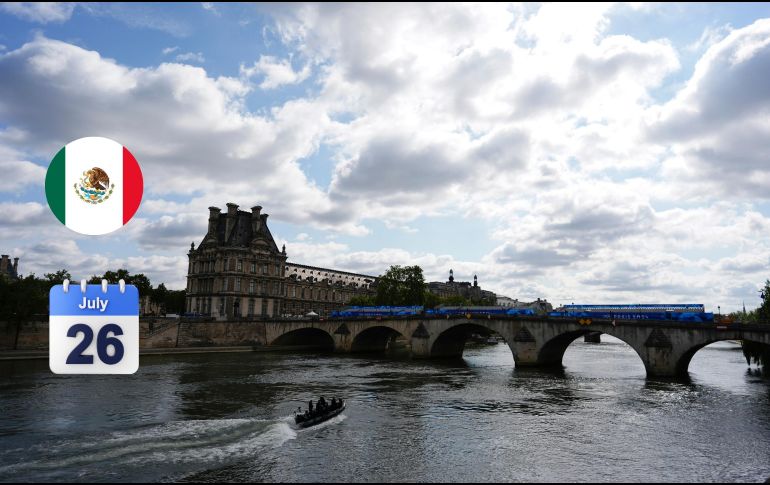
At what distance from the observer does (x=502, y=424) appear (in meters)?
35.1

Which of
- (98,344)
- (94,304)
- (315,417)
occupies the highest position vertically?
(94,304)

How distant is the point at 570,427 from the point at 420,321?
49481 millimetres

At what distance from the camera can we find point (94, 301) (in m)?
7.02

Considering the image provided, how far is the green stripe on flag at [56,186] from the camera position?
283 inches

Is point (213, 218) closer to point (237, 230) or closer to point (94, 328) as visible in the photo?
point (237, 230)

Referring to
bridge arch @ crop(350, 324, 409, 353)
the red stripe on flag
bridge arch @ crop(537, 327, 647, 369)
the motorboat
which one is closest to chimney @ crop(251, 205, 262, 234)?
bridge arch @ crop(350, 324, 409, 353)

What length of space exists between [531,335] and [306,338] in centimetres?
5609

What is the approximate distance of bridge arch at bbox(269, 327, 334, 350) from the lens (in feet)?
343

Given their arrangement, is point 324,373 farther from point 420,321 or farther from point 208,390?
point 420,321

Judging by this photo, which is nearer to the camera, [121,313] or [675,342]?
[121,313]

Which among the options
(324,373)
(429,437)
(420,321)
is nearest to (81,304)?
(429,437)

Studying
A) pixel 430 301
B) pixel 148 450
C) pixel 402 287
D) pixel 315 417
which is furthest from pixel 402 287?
pixel 148 450

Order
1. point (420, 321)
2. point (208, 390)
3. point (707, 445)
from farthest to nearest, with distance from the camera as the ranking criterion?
point (420, 321) < point (208, 390) < point (707, 445)

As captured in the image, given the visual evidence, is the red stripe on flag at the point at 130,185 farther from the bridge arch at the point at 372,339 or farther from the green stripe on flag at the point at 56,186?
the bridge arch at the point at 372,339
